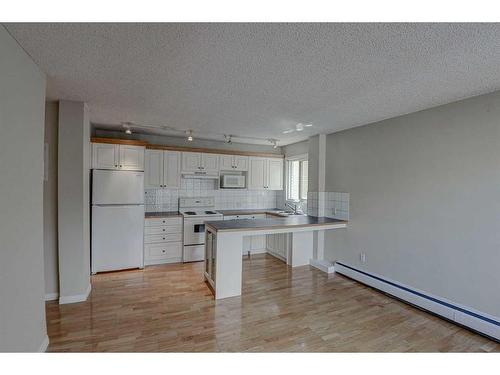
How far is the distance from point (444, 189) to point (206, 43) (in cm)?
282

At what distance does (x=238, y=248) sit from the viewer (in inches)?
120

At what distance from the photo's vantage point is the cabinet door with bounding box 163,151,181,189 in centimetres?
429

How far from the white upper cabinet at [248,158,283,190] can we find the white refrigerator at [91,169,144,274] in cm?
221

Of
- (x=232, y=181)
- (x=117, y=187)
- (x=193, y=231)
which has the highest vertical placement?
(x=232, y=181)

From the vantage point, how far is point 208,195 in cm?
495

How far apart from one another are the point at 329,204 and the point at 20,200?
392 centimetres

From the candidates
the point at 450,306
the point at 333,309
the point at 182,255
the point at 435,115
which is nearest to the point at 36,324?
the point at 182,255

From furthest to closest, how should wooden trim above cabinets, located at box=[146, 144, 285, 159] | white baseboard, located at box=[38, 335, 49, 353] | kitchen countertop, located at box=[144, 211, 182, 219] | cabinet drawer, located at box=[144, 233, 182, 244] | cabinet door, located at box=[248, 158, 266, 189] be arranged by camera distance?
1. cabinet door, located at box=[248, 158, 266, 189]
2. wooden trim above cabinets, located at box=[146, 144, 285, 159]
3. kitchen countertop, located at box=[144, 211, 182, 219]
4. cabinet drawer, located at box=[144, 233, 182, 244]
5. white baseboard, located at box=[38, 335, 49, 353]

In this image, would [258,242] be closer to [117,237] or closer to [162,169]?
[162,169]

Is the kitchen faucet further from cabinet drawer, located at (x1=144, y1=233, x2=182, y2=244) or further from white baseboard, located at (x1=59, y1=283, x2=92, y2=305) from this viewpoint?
white baseboard, located at (x1=59, y1=283, x2=92, y2=305)

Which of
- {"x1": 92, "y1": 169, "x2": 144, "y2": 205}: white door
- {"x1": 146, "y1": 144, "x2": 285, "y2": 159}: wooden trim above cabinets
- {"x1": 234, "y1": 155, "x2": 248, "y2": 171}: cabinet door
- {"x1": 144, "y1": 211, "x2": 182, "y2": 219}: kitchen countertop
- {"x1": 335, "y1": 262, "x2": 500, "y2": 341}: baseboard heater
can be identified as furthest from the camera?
{"x1": 234, "y1": 155, "x2": 248, "y2": 171}: cabinet door

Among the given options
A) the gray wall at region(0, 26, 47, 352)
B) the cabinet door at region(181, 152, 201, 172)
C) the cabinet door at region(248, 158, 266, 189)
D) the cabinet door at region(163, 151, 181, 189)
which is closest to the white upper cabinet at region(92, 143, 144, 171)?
the cabinet door at region(163, 151, 181, 189)

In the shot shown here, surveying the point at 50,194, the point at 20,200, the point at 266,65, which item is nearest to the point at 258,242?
the point at 50,194

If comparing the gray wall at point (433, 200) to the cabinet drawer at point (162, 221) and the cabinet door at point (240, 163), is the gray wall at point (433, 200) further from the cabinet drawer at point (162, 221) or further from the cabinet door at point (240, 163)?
the cabinet drawer at point (162, 221)
